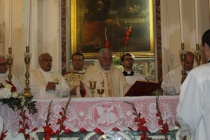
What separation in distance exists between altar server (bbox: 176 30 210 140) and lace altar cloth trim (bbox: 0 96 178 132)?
1117 mm

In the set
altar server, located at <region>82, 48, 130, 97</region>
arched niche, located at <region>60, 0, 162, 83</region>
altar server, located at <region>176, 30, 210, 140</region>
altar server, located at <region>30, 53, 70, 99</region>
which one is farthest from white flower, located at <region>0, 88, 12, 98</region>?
arched niche, located at <region>60, 0, 162, 83</region>

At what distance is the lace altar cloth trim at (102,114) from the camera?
195 inches

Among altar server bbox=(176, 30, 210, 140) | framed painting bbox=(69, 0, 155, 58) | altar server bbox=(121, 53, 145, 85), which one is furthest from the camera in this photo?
framed painting bbox=(69, 0, 155, 58)

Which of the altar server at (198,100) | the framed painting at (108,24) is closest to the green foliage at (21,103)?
the altar server at (198,100)

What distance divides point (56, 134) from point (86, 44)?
488 centimetres

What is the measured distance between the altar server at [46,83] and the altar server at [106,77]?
1.26 ft

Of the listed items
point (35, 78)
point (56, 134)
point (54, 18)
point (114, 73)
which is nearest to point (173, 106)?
point (56, 134)

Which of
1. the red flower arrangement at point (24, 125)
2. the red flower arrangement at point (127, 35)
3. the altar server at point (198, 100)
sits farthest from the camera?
the red flower arrangement at point (127, 35)

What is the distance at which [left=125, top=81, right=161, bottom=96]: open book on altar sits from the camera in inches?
203

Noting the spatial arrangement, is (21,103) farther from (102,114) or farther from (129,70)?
(129,70)

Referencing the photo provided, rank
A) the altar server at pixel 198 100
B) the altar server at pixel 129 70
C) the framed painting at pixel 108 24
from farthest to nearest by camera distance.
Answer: the framed painting at pixel 108 24, the altar server at pixel 129 70, the altar server at pixel 198 100

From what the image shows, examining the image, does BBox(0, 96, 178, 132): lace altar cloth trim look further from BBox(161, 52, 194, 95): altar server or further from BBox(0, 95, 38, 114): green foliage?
BBox(161, 52, 194, 95): altar server

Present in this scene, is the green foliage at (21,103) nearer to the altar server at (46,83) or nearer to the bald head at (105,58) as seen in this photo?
the altar server at (46,83)

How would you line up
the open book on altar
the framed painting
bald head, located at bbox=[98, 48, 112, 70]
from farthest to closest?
the framed painting
bald head, located at bbox=[98, 48, 112, 70]
the open book on altar
